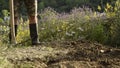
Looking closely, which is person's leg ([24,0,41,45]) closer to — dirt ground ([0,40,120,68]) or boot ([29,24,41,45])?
boot ([29,24,41,45])

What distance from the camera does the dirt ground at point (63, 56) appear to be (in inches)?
189

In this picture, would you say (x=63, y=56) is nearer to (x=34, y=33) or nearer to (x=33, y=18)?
(x=34, y=33)

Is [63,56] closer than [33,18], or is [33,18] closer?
[63,56]

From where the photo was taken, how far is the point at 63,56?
17.4ft

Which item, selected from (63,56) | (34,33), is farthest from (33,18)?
(63,56)

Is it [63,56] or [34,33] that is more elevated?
[34,33]

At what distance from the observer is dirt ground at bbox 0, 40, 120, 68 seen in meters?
4.80

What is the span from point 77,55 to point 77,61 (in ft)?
1.34

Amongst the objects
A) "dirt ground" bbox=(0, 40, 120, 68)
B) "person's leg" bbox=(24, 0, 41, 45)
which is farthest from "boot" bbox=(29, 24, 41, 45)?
"dirt ground" bbox=(0, 40, 120, 68)

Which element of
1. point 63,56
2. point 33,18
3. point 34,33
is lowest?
point 63,56

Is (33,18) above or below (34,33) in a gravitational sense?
above

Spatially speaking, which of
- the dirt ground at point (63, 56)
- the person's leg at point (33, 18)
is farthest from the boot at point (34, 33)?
the dirt ground at point (63, 56)

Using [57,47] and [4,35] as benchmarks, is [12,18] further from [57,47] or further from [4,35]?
[4,35]

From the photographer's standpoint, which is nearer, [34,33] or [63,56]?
[63,56]
